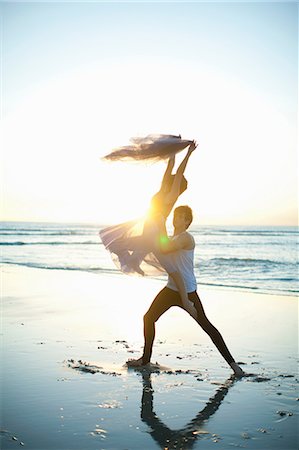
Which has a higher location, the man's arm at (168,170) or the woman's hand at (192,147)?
the woman's hand at (192,147)

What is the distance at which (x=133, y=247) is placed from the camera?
708cm

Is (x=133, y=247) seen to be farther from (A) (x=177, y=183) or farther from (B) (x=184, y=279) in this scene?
(A) (x=177, y=183)

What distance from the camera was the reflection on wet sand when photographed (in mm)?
4367

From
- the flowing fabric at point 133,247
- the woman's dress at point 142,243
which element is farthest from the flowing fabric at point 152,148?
the flowing fabric at point 133,247

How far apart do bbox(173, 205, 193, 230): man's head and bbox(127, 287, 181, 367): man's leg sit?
84 centimetres

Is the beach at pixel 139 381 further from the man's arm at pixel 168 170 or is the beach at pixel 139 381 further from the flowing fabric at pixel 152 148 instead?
the flowing fabric at pixel 152 148

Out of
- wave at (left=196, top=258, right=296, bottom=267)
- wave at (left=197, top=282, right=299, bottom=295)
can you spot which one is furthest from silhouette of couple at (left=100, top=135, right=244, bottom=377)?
wave at (left=196, top=258, right=296, bottom=267)

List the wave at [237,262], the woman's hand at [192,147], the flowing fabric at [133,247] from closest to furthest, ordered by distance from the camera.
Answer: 1. the woman's hand at [192,147]
2. the flowing fabric at [133,247]
3. the wave at [237,262]

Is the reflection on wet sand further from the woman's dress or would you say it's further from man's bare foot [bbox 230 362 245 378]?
the woman's dress

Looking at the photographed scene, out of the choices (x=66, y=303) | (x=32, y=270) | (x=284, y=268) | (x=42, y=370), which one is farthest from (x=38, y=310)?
(x=284, y=268)

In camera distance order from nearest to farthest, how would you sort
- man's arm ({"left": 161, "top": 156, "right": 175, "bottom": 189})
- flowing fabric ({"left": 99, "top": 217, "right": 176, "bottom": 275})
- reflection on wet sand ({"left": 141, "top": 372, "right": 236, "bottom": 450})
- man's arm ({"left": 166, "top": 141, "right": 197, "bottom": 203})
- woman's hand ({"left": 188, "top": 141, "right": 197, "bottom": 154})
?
reflection on wet sand ({"left": 141, "top": 372, "right": 236, "bottom": 450}) < man's arm ({"left": 166, "top": 141, "right": 197, "bottom": 203}) < woman's hand ({"left": 188, "top": 141, "right": 197, "bottom": 154}) < man's arm ({"left": 161, "top": 156, "right": 175, "bottom": 189}) < flowing fabric ({"left": 99, "top": 217, "right": 176, "bottom": 275})

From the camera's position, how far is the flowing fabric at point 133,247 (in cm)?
690

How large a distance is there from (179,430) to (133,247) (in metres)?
2.91

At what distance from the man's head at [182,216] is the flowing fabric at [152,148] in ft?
2.32
